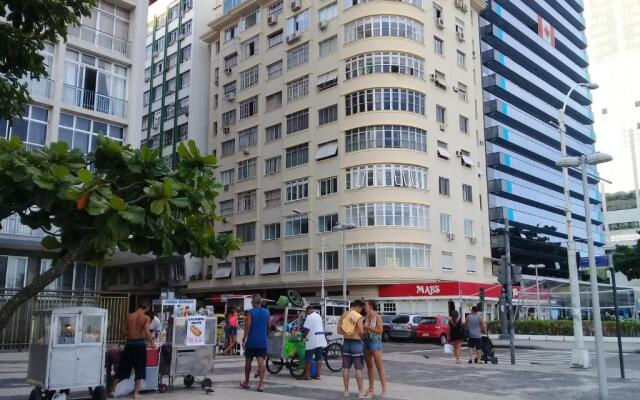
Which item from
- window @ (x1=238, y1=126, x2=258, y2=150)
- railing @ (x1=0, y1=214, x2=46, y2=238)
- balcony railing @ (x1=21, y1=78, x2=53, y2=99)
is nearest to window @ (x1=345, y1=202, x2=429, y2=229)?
window @ (x1=238, y1=126, x2=258, y2=150)

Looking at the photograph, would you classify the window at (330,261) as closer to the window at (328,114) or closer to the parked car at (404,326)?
the parked car at (404,326)

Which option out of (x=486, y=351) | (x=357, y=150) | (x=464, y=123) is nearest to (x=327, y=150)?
(x=357, y=150)

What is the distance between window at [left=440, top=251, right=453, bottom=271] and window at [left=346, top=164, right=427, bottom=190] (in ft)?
17.0

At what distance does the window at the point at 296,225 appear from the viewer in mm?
45656

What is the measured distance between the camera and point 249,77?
53375 mm

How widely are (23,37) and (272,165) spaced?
41841 mm

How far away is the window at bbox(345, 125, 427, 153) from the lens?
41906 mm

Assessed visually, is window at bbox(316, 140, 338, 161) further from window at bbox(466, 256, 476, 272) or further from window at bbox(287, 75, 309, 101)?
window at bbox(466, 256, 476, 272)

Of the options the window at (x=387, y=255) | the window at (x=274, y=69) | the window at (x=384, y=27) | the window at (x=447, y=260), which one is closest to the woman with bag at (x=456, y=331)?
the window at (x=387, y=255)

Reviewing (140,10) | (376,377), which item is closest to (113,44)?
(140,10)

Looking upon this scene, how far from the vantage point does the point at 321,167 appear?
4522 cm

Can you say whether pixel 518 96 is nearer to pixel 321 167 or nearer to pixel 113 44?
pixel 321 167

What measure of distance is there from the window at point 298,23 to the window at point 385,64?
6.92 meters

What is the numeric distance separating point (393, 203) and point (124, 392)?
103ft
